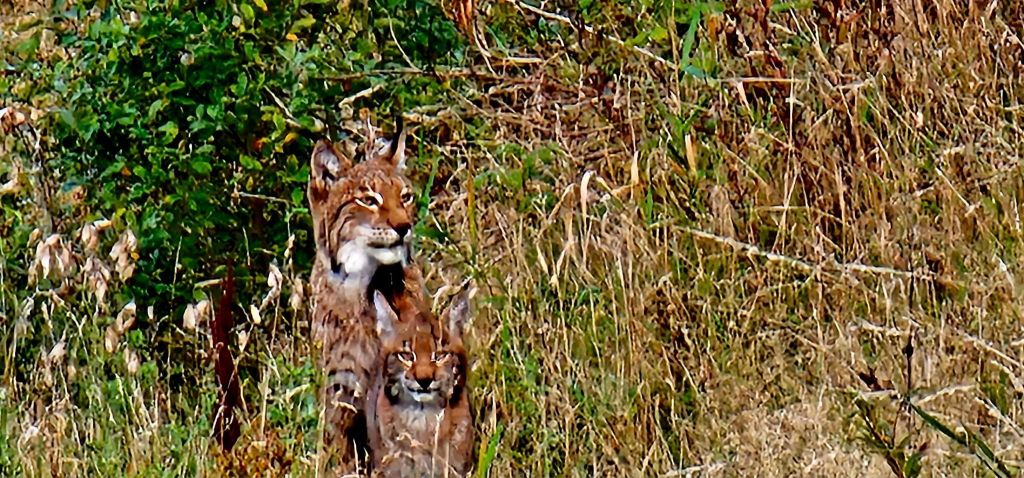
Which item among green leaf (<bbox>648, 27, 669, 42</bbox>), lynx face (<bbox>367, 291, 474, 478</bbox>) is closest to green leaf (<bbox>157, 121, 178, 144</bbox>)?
lynx face (<bbox>367, 291, 474, 478</bbox>)

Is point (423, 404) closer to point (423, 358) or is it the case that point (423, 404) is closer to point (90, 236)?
point (423, 358)

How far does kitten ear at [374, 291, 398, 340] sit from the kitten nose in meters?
0.38

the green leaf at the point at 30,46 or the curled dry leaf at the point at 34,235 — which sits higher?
the green leaf at the point at 30,46

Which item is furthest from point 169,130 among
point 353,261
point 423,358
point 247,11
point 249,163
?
point 423,358

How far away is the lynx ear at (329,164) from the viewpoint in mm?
5070

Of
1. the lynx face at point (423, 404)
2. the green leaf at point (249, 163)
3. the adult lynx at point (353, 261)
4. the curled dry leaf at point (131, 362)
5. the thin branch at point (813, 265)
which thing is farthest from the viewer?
the green leaf at point (249, 163)

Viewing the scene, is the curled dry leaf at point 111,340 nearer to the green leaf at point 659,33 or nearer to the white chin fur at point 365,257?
the white chin fur at point 365,257

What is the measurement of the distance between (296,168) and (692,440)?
1.68 meters

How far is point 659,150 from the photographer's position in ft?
17.2

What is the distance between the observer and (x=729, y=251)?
195 inches

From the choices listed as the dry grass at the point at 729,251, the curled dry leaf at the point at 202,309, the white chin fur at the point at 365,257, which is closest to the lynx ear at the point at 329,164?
the white chin fur at the point at 365,257

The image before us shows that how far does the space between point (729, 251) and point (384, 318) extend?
3.32 feet

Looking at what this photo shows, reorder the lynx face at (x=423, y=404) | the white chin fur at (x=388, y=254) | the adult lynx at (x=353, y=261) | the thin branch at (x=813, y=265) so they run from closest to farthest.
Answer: the lynx face at (x=423, y=404) < the thin branch at (x=813, y=265) < the adult lynx at (x=353, y=261) < the white chin fur at (x=388, y=254)

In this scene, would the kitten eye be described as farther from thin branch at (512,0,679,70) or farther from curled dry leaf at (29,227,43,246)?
curled dry leaf at (29,227,43,246)
